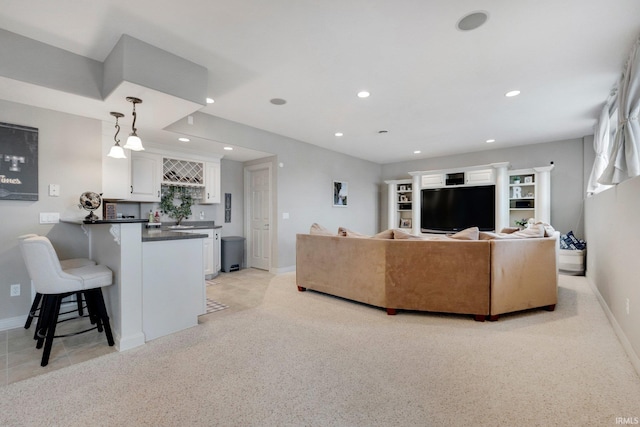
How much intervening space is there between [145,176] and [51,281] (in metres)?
2.45

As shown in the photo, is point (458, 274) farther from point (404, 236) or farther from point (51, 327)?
point (51, 327)

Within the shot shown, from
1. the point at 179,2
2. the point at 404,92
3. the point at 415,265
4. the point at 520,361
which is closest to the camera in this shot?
the point at 179,2

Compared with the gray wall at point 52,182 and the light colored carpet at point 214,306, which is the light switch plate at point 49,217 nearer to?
the gray wall at point 52,182

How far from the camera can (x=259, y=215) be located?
5.71 metres

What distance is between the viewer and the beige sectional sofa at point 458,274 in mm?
2977

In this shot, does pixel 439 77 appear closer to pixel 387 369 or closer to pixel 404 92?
pixel 404 92

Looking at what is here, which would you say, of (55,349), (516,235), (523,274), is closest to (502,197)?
(516,235)

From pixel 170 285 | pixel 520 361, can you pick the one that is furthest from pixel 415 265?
pixel 170 285

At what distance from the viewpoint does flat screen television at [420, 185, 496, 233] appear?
6.18 metres

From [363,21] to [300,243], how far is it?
2767 millimetres

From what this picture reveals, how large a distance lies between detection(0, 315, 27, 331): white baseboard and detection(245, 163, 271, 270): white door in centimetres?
325

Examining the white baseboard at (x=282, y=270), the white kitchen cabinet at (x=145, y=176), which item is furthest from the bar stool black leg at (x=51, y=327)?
the white baseboard at (x=282, y=270)

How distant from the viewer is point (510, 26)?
7.30 ft

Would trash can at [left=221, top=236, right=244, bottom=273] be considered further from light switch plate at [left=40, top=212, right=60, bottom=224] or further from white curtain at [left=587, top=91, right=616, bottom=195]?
white curtain at [left=587, top=91, right=616, bottom=195]
